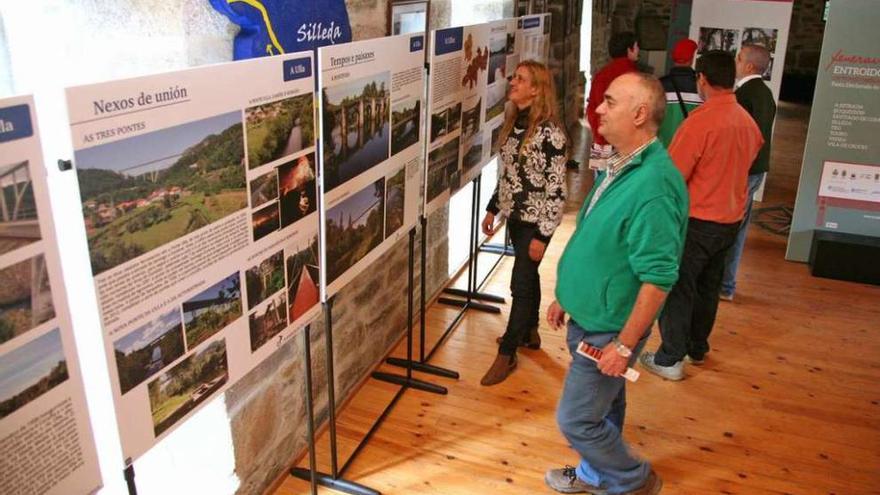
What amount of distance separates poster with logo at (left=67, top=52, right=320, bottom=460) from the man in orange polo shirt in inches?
79.1

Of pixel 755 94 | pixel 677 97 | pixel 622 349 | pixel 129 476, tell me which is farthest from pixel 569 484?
pixel 677 97

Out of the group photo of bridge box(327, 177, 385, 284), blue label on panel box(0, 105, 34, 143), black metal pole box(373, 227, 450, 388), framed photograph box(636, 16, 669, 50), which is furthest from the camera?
framed photograph box(636, 16, 669, 50)

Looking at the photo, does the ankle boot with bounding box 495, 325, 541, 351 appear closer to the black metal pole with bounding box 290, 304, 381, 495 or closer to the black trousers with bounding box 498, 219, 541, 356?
the black trousers with bounding box 498, 219, 541, 356

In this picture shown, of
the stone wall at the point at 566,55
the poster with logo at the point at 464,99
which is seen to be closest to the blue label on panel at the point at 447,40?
the poster with logo at the point at 464,99

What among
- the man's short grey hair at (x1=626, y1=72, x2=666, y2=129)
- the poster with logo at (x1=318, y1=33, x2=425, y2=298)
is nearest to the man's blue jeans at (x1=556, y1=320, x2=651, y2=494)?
the man's short grey hair at (x1=626, y1=72, x2=666, y2=129)

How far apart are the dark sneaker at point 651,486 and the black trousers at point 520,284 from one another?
1.03m

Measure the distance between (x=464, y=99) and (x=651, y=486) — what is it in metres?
1.96

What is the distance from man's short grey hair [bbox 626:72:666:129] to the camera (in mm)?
2203

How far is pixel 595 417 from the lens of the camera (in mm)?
2521

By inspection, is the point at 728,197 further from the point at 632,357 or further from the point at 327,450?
the point at 327,450

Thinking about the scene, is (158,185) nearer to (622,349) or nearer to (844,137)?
(622,349)

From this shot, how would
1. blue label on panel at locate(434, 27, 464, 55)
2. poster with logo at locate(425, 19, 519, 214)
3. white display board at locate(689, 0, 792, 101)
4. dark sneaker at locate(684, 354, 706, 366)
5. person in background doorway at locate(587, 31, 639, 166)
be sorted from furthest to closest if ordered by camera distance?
white display board at locate(689, 0, 792, 101), person in background doorway at locate(587, 31, 639, 166), dark sneaker at locate(684, 354, 706, 366), poster with logo at locate(425, 19, 519, 214), blue label on panel at locate(434, 27, 464, 55)

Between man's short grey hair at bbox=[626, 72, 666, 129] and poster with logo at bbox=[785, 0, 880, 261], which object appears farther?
poster with logo at bbox=[785, 0, 880, 261]

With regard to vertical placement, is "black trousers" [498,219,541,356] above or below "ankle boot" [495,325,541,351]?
above
